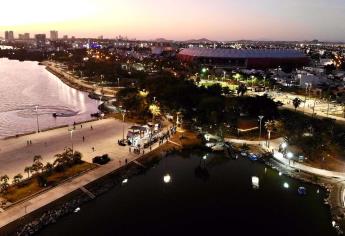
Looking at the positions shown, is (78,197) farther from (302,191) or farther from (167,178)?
(302,191)

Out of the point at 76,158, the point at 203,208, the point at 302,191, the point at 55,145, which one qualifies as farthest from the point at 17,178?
the point at 302,191

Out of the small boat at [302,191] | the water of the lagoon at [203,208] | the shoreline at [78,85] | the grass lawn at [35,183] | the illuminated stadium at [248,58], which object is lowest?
the water of the lagoon at [203,208]

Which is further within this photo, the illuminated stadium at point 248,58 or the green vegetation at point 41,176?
the illuminated stadium at point 248,58

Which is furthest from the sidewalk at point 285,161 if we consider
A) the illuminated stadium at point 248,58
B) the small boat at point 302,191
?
the illuminated stadium at point 248,58

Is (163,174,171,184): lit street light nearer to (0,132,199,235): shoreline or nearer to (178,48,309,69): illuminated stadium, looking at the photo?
(0,132,199,235): shoreline

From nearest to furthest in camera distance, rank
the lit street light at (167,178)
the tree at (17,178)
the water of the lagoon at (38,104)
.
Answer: the tree at (17,178), the lit street light at (167,178), the water of the lagoon at (38,104)

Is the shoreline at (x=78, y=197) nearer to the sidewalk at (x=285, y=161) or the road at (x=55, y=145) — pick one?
the road at (x=55, y=145)
